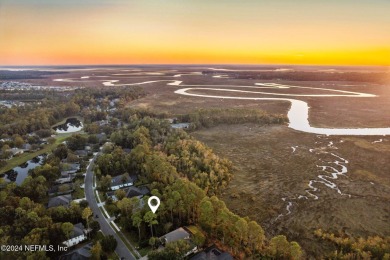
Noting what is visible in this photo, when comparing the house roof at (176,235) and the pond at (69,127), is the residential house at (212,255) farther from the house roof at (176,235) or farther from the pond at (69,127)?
the pond at (69,127)

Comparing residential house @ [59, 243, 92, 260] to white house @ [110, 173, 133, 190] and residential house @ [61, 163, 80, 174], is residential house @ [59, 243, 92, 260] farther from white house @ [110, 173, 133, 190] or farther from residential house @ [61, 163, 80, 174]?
residential house @ [61, 163, 80, 174]

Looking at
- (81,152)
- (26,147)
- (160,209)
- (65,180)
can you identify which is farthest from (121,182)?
(26,147)

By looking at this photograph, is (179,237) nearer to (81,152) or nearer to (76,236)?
(76,236)

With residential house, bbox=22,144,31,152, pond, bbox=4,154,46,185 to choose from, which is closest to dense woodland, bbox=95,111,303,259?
pond, bbox=4,154,46,185

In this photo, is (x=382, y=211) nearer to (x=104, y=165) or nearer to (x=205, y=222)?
(x=205, y=222)

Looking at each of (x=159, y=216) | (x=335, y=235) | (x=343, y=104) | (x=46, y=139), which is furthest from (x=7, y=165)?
(x=343, y=104)

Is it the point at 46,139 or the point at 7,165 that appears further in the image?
the point at 46,139
